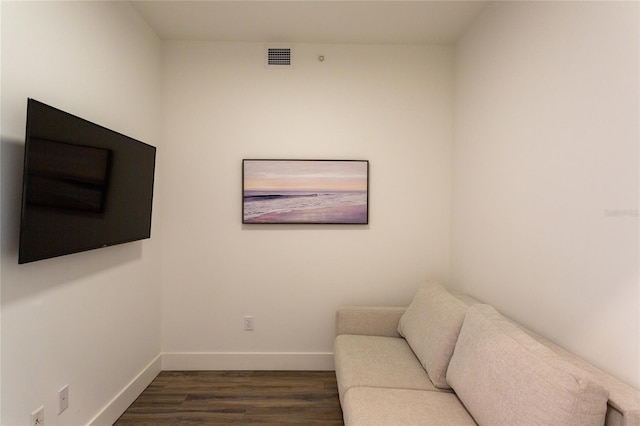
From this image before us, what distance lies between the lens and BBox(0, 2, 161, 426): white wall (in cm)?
148

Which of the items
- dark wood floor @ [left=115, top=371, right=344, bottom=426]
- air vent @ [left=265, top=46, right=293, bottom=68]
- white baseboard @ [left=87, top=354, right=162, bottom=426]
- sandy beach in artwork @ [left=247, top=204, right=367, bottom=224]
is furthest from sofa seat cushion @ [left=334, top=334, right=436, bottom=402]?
air vent @ [left=265, top=46, right=293, bottom=68]

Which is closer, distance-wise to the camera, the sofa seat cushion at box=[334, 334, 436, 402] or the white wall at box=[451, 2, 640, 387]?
the white wall at box=[451, 2, 640, 387]

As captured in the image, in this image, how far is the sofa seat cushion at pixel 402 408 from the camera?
1.57 metres

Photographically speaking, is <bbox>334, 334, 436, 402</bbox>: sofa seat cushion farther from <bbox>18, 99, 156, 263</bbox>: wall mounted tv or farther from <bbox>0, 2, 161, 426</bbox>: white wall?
<bbox>18, 99, 156, 263</bbox>: wall mounted tv

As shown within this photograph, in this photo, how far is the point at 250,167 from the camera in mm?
2936

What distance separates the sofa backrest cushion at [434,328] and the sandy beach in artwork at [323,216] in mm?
856

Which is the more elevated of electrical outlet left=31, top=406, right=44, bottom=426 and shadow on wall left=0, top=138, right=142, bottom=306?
shadow on wall left=0, top=138, right=142, bottom=306

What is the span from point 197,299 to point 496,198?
261 centimetres

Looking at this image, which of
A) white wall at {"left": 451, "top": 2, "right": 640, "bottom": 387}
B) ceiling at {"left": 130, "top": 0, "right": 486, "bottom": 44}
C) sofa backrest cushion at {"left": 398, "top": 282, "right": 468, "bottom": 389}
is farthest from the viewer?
ceiling at {"left": 130, "top": 0, "right": 486, "bottom": 44}

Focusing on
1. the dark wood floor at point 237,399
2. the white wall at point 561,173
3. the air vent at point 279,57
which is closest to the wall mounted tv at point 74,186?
the dark wood floor at point 237,399

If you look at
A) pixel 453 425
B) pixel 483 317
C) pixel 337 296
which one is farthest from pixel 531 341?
pixel 337 296

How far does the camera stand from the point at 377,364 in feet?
7.05

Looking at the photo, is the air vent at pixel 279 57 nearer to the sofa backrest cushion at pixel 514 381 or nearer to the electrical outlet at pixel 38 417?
the sofa backrest cushion at pixel 514 381

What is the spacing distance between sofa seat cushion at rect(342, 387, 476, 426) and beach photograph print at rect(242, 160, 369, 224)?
149 cm
